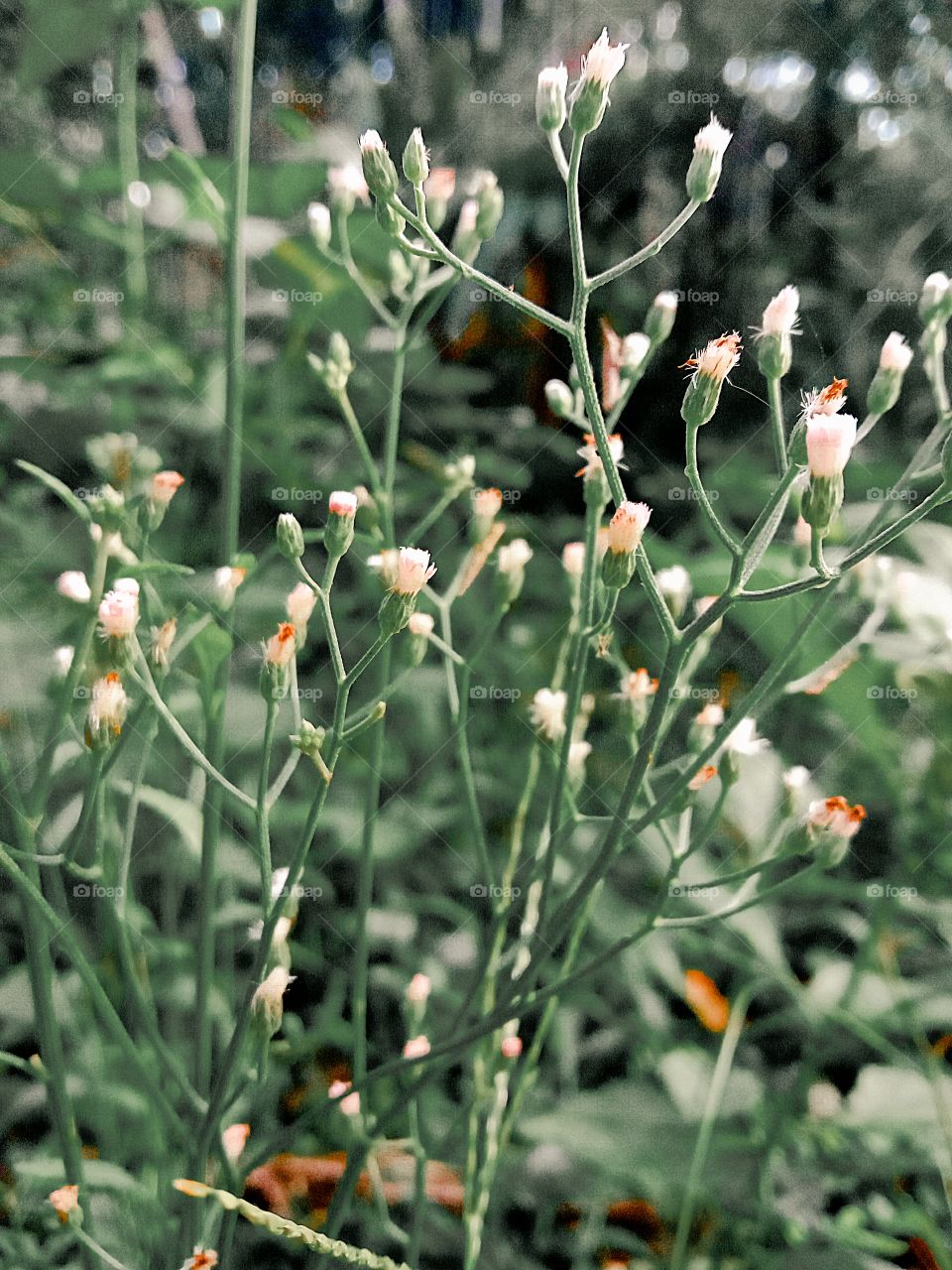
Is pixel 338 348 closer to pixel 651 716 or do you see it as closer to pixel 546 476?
pixel 651 716

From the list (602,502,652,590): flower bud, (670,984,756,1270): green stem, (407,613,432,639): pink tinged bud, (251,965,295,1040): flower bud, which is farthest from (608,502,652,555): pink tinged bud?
(670,984,756,1270): green stem

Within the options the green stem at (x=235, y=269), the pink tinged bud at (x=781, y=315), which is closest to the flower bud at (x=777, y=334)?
the pink tinged bud at (x=781, y=315)

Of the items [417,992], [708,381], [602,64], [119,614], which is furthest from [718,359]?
[417,992]

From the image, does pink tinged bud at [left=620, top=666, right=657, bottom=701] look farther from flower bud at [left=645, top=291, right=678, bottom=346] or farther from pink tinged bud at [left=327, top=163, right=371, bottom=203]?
pink tinged bud at [left=327, top=163, right=371, bottom=203]

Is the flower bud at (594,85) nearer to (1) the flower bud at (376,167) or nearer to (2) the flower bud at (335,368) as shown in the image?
(1) the flower bud at (376,167)

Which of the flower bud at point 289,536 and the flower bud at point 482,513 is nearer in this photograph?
the flower bud at point 289,536

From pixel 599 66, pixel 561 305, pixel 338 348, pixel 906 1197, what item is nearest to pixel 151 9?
pixel 561 305

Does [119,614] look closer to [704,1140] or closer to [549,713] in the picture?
[549,713]
